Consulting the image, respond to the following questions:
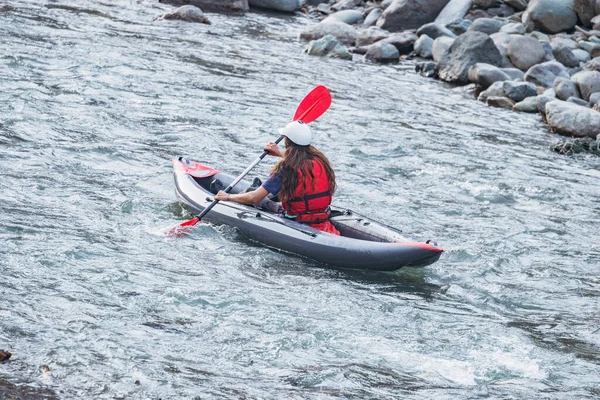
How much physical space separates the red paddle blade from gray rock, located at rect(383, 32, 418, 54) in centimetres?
819

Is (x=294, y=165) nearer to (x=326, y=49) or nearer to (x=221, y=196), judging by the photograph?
(x=221, y=196)

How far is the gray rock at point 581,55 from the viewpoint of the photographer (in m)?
14.3

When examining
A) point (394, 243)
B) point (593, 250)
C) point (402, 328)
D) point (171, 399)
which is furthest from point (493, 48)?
point (171, 399)

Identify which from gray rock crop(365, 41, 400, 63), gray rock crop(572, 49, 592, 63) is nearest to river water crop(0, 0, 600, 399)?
gray rock crop(365, 41, 400, 63)

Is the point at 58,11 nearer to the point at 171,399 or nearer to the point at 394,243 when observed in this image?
the point at 394,243

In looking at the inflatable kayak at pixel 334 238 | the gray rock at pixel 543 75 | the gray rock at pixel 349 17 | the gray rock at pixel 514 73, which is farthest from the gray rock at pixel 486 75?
the inflatable kayak at pixel 334 238

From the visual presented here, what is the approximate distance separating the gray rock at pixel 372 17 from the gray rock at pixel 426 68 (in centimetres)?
326

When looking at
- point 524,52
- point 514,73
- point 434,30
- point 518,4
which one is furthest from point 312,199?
point 518,4

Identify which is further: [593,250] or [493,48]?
[493,48]

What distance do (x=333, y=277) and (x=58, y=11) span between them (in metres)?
10.6

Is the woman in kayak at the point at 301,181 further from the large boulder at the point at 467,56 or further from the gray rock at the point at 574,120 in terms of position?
the large boulder at the point at 467,56

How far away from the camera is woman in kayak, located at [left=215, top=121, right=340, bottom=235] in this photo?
6.35m

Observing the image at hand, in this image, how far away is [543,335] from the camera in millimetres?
5539

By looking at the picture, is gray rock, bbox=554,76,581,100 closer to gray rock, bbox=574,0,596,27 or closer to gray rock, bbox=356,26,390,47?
gray rock, bbox=574,0,596,27
